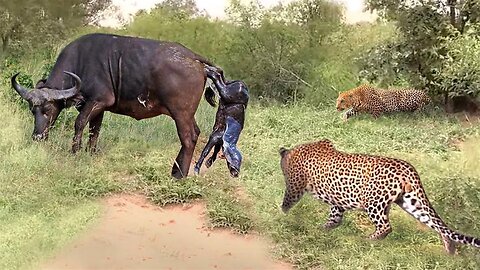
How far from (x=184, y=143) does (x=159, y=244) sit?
71.3 inches

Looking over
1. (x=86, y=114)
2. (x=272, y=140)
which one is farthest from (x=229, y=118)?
(x=272, y=140)

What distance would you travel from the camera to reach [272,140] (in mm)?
9984

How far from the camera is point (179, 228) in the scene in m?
6.04

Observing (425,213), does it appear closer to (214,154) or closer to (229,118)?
(229,118)

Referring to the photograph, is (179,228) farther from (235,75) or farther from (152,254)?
(235,75)

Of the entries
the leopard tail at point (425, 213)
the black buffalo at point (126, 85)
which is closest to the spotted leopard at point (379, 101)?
the black buffalo at point (126, 85)

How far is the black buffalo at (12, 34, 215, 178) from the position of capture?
7.13 metres

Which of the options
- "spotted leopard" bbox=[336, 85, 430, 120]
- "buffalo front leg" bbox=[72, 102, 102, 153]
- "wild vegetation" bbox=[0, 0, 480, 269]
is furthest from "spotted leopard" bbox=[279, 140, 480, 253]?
"spotted leopard" bbox=[336, 85, 430, 120]

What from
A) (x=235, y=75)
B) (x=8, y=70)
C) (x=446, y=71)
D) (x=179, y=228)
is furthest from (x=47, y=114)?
(x=235, y=75)

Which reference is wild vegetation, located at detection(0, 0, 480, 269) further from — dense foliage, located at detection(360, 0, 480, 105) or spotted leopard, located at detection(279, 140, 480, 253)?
spotted leopard, located at detection(279, 140, 480, 253)

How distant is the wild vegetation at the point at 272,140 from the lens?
5.57m

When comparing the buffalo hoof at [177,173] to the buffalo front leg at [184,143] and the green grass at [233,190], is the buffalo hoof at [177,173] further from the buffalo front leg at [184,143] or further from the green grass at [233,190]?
the green grass at [233,190]

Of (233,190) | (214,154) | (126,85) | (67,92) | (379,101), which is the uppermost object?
(126,85)

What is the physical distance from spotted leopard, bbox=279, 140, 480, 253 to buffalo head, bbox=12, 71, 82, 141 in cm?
277
